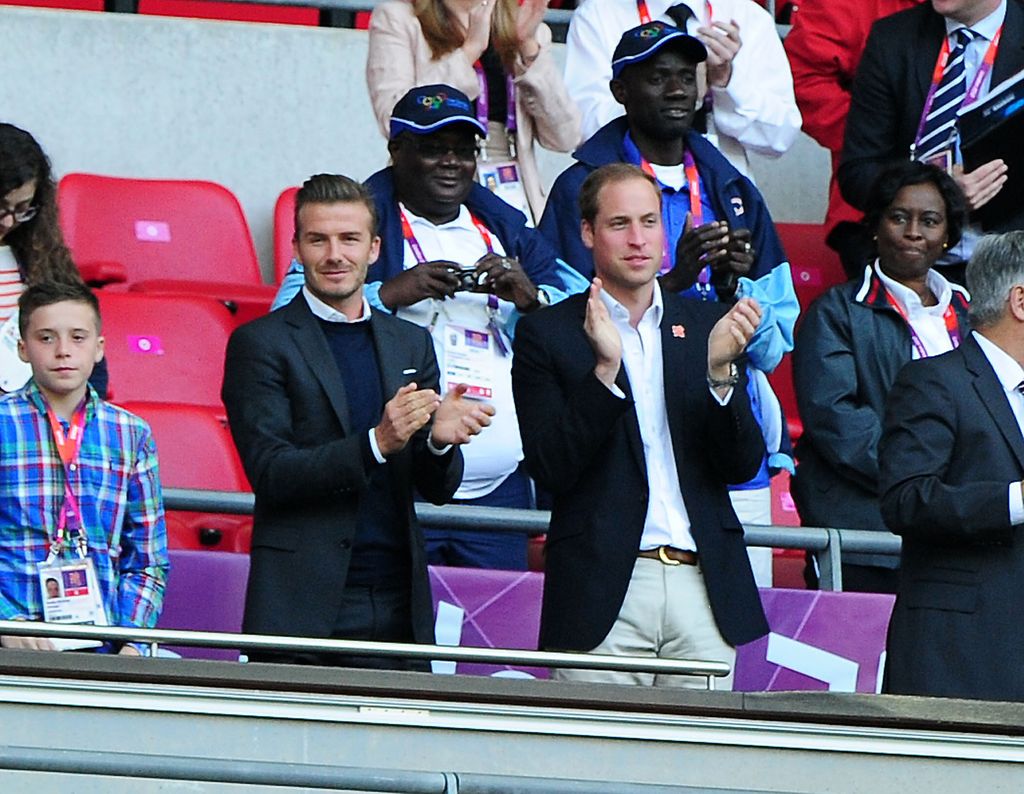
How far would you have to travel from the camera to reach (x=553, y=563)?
5727mm

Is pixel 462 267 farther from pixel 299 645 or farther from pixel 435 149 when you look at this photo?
pixel 299 645

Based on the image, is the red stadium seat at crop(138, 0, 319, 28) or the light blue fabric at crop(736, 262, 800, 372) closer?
the light blue fabric at crop(736, 262, 800, 372)

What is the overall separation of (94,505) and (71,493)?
7cm

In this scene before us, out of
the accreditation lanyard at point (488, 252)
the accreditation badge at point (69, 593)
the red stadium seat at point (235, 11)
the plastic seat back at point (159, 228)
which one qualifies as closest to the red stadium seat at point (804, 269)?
the plastic seat back at point (159, 228)

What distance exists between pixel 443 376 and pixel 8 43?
12.2 ft

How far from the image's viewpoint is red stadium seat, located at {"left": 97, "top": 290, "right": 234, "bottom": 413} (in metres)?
7.84

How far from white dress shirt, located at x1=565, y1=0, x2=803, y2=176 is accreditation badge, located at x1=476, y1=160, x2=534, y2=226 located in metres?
0.44

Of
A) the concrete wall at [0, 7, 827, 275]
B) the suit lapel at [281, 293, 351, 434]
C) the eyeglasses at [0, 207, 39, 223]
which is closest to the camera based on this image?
the suit lapel at [281, 293, 351, 434]

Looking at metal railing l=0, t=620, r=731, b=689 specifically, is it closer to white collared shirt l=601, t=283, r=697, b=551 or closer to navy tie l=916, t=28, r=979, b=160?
white collared shirt l=601, t=283, r=697, b=551

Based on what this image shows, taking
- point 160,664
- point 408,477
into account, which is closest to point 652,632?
point 408,477

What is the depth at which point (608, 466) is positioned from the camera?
18.7ft

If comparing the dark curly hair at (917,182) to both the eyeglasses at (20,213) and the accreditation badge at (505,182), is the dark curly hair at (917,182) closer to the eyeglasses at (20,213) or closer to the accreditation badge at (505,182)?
the accreditation badge at (505,182)

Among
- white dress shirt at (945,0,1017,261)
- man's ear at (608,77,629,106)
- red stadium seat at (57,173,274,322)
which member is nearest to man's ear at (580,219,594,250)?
man's ear at (608,77,629,106)

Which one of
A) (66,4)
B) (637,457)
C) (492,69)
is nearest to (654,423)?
(637,457)
